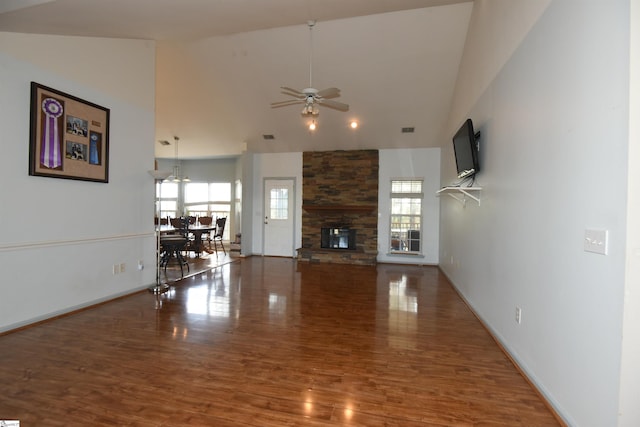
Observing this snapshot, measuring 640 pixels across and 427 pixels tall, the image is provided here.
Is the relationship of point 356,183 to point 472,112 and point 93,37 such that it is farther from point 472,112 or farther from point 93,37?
point 93,37

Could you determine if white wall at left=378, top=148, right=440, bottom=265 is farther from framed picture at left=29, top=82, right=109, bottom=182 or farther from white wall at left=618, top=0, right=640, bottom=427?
white wall at left=618, top=0, right=640, bottom=427

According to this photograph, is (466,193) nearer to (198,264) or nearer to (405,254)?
(405,254)

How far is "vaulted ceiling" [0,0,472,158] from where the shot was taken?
3.22 m

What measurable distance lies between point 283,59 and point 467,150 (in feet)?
11.2

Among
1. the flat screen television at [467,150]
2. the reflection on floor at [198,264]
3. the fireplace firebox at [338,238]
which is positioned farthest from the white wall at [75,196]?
the flat screen television at [467,150]

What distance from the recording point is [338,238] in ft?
25.0

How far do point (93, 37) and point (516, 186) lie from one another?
4.87 meters

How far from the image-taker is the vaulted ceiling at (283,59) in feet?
10.6

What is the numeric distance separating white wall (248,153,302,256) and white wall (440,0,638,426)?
530cm

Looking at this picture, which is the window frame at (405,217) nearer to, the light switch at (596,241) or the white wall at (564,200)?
the white wall at (564,200)

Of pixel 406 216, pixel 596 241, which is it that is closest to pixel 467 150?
pixel 596 241

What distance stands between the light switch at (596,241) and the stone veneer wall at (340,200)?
5.57 metres

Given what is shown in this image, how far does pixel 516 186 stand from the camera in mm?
2570

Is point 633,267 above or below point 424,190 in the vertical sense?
below
